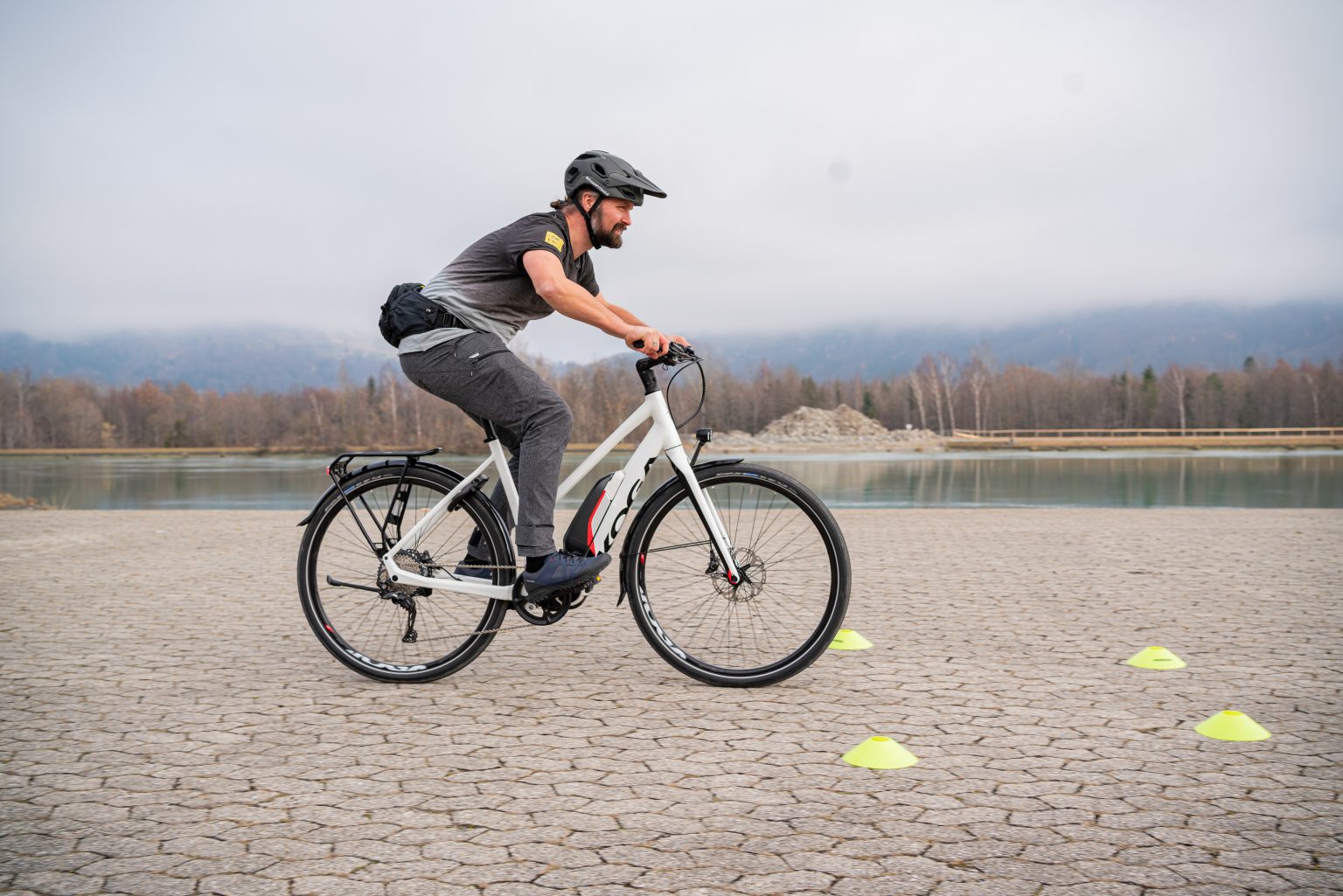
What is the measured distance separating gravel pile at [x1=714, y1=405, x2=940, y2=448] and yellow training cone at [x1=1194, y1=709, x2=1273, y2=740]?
95.1 meters

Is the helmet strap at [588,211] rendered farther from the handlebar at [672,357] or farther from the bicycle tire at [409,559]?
the bicycle tire at [409,559]

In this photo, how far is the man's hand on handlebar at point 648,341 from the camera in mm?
4117

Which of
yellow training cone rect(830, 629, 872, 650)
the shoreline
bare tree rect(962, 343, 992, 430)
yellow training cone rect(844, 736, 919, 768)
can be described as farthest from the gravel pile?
yellow training cone rect(844, 736, 919, 768)

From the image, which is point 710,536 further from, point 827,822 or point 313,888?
point 313,888

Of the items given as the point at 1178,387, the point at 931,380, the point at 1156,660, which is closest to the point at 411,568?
the point at 1156,660

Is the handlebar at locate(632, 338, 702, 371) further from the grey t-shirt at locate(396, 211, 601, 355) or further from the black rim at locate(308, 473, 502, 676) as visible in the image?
the black rim at locate(308, 473, 502, 676)

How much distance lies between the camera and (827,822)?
287 cm

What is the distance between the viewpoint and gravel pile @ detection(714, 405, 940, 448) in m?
102

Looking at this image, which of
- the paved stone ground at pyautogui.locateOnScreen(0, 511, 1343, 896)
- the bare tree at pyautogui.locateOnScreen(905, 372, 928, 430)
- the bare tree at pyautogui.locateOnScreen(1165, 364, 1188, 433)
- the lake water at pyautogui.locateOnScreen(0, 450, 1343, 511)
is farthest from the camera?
the bare tree at pyautogui.locateOnScreen(905, 372, 928, 430)

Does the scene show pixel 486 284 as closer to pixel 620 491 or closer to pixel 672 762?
pixel 620 491

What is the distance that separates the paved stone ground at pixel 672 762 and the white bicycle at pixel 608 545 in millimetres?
227

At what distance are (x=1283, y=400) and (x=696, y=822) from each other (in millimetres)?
136617

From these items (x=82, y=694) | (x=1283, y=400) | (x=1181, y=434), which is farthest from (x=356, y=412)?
(x=82, y=694)

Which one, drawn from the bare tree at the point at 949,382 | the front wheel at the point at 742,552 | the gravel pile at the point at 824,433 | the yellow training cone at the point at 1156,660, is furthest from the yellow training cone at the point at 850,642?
the bare tree at the point at 949,382
